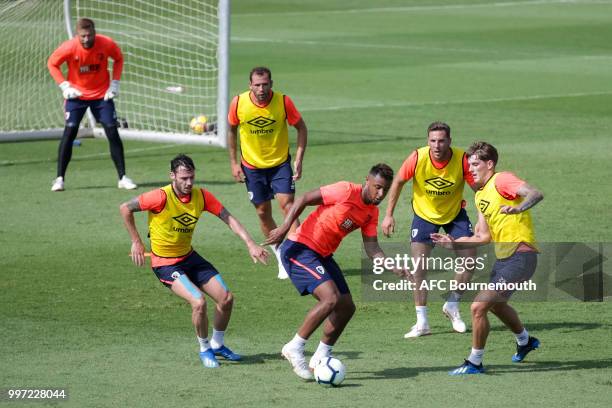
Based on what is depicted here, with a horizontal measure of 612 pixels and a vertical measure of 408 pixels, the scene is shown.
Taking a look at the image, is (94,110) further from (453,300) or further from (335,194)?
(335,194)

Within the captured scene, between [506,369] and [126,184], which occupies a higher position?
[126,184]

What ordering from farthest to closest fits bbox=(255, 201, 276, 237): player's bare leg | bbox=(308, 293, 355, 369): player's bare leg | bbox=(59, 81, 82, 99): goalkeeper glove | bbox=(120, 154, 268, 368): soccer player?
bbox=(59, 81, 82, 99): goalkeeper glove < bbox=(255, 201, 276, 237): player's bare leg < bbox=(120, 154, 268, 368): soccer player < bbox=(308, 293, 355, 369): player's bare leg

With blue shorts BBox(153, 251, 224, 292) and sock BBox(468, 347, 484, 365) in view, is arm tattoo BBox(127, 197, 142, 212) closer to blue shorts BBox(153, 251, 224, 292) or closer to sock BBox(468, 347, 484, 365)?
blue shorts BBox(153, 251, 224, 292)

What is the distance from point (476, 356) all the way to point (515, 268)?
85 centimetres

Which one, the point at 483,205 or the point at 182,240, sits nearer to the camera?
the point at 483,205

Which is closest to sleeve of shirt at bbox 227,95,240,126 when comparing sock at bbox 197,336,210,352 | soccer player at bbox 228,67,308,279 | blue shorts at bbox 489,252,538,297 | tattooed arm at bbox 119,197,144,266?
soccer player at bbox 228,67,308,279

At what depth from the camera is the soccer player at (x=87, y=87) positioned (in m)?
19.7

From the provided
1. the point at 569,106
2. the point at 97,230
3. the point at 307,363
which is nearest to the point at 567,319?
the point at 307,363

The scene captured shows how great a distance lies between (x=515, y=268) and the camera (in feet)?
36.2

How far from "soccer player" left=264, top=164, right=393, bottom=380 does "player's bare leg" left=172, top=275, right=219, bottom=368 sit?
78 cm

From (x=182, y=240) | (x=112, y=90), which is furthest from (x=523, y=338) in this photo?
(x=112, y=90)

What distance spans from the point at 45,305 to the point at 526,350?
5.19 metres

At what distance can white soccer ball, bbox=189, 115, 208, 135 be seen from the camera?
24469 millimetres

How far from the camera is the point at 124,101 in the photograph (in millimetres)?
27672
